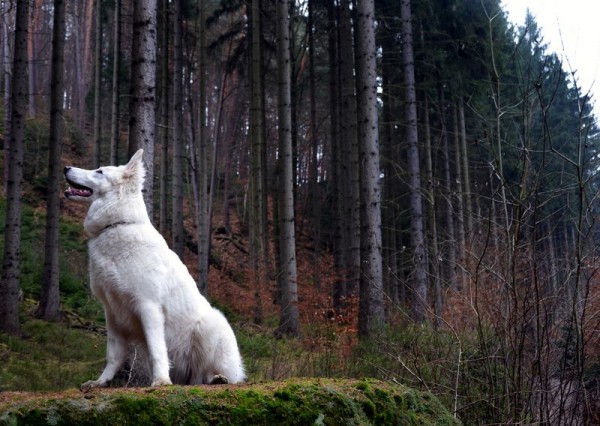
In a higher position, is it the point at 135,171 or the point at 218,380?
the point at 135,171

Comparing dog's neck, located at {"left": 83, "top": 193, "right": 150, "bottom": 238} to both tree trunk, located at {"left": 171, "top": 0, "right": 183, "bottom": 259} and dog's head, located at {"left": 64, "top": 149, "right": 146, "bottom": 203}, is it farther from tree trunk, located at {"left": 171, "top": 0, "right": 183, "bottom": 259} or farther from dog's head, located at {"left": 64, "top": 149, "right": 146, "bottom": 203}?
tree trunk, located at {"left": 171, "top": 0, "right": 183, "bottom": 259}

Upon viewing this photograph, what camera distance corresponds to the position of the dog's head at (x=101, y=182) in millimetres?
4852

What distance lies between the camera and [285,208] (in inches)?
582

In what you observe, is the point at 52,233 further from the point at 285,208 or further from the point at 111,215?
the point at 111,215

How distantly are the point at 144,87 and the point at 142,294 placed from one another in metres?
3.61

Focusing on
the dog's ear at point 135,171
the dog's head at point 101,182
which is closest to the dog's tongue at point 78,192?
the dog's head at point 101,182

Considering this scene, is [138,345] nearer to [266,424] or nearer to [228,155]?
[266,424]

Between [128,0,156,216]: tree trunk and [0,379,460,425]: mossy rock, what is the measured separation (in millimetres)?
4190

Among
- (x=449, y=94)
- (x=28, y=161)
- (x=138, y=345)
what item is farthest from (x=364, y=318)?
(x=28, y=161)

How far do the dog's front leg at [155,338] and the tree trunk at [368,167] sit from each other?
7797 mm

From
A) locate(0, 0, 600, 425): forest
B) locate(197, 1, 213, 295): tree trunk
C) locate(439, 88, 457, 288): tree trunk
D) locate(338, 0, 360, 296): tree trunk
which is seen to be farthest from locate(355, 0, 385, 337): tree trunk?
locate(197, 1, 213, 295): tree trunk

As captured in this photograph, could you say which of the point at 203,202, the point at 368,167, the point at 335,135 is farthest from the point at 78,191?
the point at 335,135

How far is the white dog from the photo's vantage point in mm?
4492

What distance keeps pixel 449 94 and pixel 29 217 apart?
55.1ft
